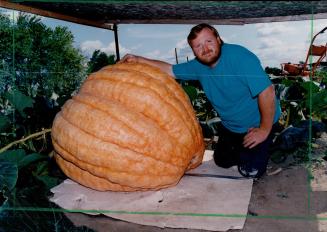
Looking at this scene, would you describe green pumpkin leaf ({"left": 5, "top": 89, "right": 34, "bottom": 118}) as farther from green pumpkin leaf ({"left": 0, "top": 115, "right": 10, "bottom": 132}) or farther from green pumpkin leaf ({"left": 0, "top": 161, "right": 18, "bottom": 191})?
green pumpkin leaf ({"left": 0, "top": 161, "right": 18, "bottom": 191})

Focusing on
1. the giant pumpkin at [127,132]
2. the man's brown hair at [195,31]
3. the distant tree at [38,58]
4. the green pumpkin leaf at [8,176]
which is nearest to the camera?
the green pumpkin leaf at [8,176]

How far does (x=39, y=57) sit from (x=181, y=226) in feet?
10.9

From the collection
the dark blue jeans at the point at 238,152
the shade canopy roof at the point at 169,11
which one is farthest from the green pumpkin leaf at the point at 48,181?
the dark blue jeans at the point at 238,152

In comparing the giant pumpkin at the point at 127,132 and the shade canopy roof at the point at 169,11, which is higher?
the shade canopy roof at the point at 169,11

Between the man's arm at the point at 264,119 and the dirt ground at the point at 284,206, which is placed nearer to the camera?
the dirt ground at the point at 284,206

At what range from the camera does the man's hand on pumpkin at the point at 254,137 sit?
9.30 ft

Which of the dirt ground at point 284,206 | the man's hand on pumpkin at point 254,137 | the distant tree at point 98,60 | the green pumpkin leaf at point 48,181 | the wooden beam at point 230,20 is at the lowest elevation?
the dirt ground at point 284,206

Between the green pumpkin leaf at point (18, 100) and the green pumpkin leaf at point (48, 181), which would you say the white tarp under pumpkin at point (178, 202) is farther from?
the green pumpkin leaf at point (18, 100)

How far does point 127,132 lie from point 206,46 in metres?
0.86

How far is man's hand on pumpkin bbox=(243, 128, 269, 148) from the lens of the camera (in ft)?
9.30

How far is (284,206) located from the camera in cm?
243

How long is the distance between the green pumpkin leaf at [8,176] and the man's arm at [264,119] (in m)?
1.65

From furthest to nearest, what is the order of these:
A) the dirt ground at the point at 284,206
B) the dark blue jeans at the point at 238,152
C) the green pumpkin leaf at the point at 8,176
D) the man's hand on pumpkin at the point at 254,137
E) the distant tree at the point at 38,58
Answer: the distant tree at the point at 38,58
the dark blue jeans at the point at 238,152
the man's hand on pumpkin at the point at 254,137
the dirt ground at the point at 284,206
the green pumpkin leaf at the point at 8,176

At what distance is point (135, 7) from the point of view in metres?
3.02
